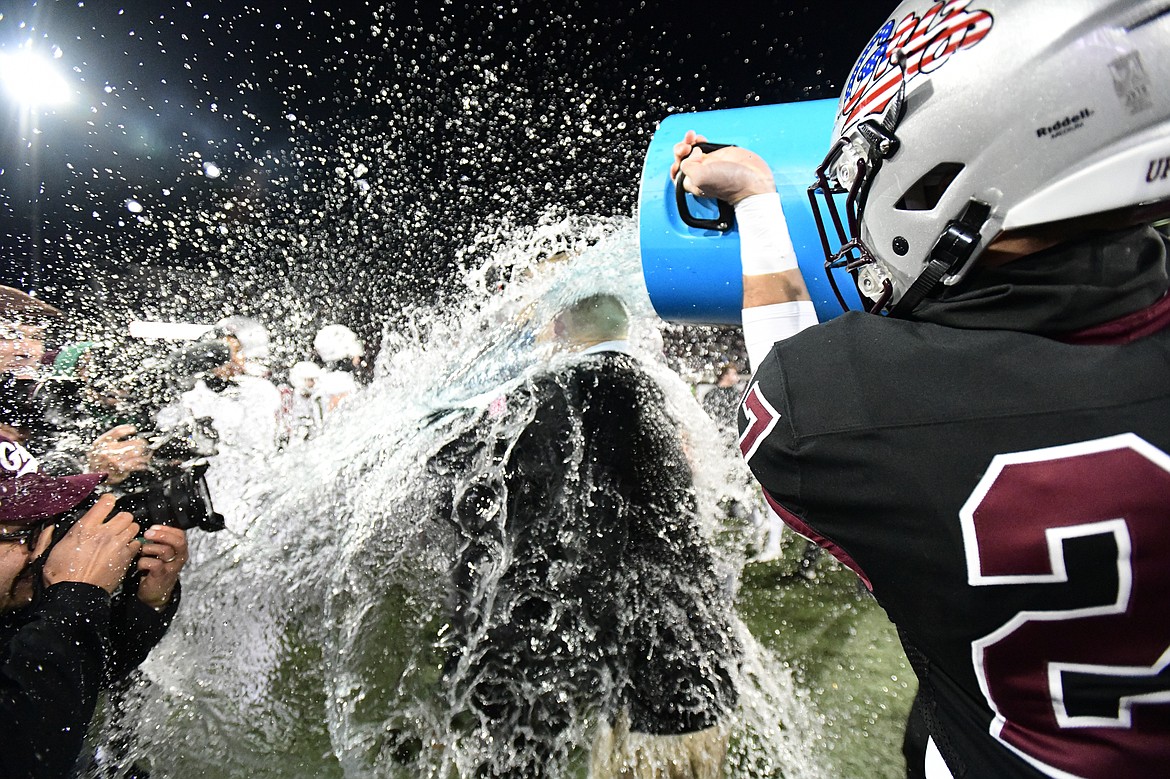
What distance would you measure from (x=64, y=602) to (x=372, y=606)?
1306 mm

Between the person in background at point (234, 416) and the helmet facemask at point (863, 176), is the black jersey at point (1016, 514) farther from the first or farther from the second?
the person in background at point (234, 416)

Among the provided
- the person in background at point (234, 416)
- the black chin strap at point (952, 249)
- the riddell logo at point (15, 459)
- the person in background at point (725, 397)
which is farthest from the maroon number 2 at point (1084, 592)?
the person in background at point (725, 397)

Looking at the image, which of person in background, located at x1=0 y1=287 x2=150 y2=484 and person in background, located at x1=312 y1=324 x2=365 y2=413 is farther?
person in background, located at x1=312 y1=324 x2=365 y2=413

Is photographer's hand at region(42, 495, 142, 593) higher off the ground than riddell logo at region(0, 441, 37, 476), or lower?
lower

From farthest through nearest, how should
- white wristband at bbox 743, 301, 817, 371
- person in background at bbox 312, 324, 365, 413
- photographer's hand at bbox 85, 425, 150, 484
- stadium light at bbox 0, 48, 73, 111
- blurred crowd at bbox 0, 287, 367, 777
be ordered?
stadium light at bbox 0, 48, 73, 111 → person in background at bbox 312, 324, 365, 413 → photographer's hand at bbox 85, 425, 150, 484 → blurred crowd at bbox 0, 287, 367, 777 → white wristband at bbox 743, 301, 817, 371

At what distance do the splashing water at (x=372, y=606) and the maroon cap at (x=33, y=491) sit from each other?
3.02ft

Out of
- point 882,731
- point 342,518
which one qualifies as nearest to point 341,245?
point 342,518

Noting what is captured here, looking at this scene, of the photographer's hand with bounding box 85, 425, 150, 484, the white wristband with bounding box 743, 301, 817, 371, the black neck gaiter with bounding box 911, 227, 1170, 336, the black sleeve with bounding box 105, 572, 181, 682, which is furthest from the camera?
the photographer's hand with bounding box 85, 425, 150, 484

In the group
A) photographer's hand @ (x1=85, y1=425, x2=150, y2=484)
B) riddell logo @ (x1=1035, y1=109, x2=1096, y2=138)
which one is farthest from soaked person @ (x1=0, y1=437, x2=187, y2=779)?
riddell logo @ (x1=1035, y1=109, x2=1096, y2=138)

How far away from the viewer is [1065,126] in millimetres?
770

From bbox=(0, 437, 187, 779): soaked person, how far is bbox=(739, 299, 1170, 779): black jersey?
1976 mm

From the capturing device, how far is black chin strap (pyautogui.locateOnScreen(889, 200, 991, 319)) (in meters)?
0.87

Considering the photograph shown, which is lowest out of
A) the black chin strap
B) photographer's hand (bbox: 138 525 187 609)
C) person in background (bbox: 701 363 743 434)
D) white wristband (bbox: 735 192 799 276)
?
photographer's hand (bbox: 138 525 187 609)

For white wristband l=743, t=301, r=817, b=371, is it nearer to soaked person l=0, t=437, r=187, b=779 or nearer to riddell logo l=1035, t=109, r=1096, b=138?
riddell logo l=1035, t=109, r=1096, b=138
